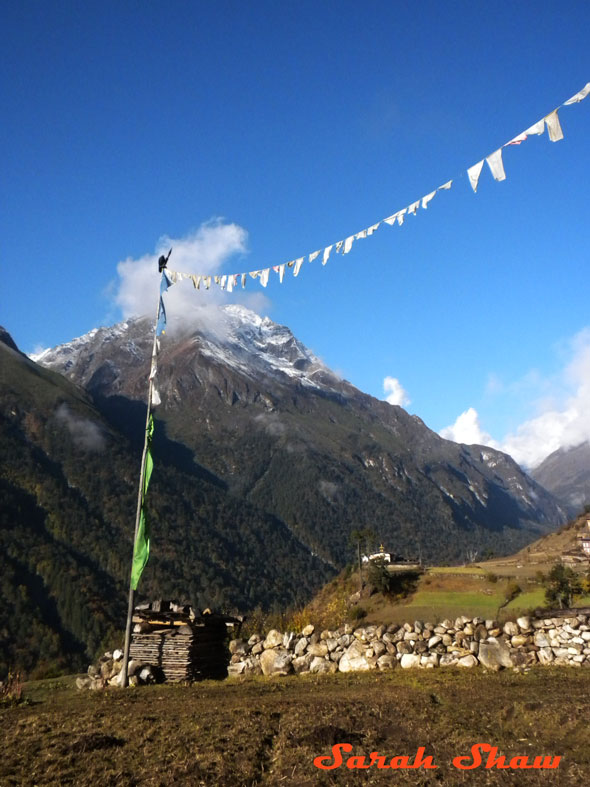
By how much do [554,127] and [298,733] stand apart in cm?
1174

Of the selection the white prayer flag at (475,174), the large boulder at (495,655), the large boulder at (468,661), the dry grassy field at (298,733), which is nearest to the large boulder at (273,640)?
the dry grassy field at (298,733)

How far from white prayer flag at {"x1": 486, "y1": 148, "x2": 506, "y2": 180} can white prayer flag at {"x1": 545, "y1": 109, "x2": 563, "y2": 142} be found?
3.60 ft

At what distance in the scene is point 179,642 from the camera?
707 inches

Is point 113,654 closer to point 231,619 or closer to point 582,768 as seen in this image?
point 231,619

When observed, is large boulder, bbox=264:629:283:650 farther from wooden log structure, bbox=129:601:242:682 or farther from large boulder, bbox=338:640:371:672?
large boulder, bbox=338:640:371:672

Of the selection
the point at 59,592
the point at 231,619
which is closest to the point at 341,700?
the point at 231,619

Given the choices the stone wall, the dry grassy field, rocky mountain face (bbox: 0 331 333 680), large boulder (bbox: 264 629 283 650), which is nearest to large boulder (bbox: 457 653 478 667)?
the stone wall

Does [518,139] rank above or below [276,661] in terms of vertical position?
above

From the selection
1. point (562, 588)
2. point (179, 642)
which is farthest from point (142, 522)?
point (562, 588)

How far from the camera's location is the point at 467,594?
7312cm

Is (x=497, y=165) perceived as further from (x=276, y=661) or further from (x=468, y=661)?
(x=276, y=661)

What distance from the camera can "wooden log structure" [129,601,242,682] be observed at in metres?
17.7

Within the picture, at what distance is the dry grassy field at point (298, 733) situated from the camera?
7.61 metres

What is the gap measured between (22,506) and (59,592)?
140 ft
